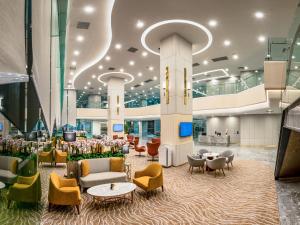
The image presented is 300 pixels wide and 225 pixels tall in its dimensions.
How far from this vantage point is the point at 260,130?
19.0 meters

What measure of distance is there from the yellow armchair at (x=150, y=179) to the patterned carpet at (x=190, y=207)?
0.25 metres

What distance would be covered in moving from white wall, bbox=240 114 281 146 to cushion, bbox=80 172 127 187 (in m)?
15.3

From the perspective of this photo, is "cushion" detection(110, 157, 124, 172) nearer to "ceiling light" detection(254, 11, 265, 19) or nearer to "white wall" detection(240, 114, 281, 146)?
"ceiling light" detection(254, 11, 265, 19)

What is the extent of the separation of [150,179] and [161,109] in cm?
514

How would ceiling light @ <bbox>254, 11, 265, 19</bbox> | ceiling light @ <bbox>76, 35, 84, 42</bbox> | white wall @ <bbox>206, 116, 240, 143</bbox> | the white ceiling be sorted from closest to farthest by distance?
the white ceiling
ceiling light @ <bbox>254, 11, 265, 19</bbox>
ceiling light @ <bbox>76, 35, 84, 42</bbox>
white wall @ <bbox>206, 116, 240, 143</bbox>

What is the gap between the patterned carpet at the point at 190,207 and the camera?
4688mm

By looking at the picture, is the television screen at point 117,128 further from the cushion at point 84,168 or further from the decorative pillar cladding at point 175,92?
the cushion at point 84,168

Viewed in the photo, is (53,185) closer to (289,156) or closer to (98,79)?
(289,156)

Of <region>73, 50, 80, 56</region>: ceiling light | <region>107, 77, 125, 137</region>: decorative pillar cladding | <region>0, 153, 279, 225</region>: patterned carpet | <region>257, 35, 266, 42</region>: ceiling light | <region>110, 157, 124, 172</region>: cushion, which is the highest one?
<region>73, 50, 80, 56</region>: ceiling light

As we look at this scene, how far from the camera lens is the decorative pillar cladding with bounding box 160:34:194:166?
10.2 m

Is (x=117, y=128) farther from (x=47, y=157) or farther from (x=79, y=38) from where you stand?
(x=79, y=38)

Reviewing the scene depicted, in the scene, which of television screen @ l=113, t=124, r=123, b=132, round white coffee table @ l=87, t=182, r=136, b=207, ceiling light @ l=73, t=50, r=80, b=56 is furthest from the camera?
television screen @ l=113, t=124, r=123, b=132

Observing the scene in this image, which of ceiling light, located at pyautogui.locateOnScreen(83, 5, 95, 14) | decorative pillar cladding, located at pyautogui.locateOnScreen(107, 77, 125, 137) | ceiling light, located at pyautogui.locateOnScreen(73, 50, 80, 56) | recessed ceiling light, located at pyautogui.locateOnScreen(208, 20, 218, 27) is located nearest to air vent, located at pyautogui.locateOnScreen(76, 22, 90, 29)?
ceiling light, located at pyautogui.locateOnScreen(83, 5, 95, 14)

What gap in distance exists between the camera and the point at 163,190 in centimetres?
656
